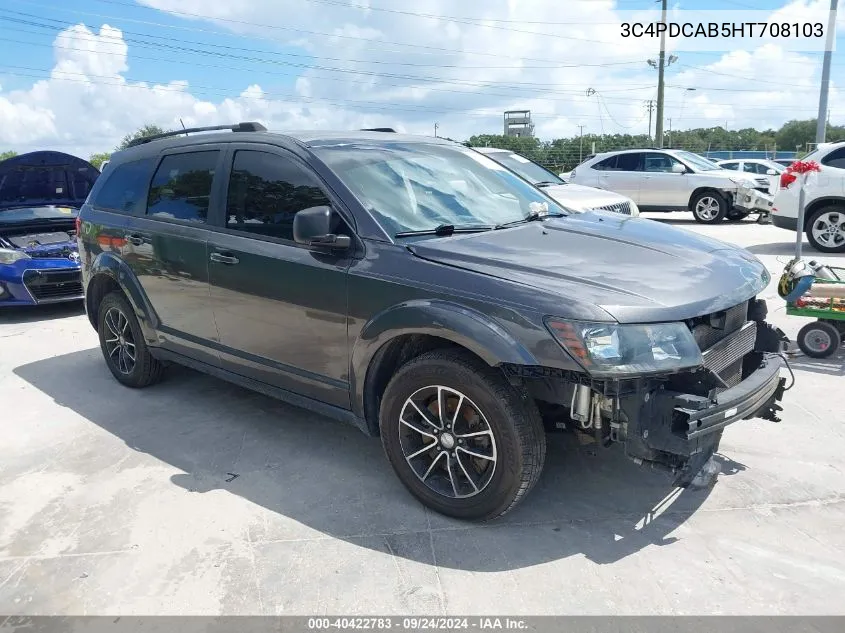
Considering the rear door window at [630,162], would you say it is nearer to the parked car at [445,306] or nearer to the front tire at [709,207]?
the front tire at [709,207]

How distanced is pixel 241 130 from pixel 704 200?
42.7 ft

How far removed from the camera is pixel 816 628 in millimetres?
2469

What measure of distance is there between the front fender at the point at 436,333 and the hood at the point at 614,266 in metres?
0.22

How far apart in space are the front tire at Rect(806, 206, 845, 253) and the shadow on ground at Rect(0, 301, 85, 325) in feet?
34.5

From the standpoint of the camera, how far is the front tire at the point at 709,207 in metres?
14.8

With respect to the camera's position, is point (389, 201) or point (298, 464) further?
point (298, 464)

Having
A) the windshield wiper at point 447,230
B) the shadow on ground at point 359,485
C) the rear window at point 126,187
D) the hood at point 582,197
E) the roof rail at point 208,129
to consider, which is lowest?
the shadow on ground at point 359,485

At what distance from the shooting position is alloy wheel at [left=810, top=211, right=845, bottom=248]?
396 inches

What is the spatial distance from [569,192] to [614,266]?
19.2 ft

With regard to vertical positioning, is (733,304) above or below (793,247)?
above

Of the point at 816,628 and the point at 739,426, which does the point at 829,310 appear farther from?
the point at 816,628

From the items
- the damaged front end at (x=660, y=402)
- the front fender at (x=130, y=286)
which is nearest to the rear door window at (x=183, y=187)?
the front fender at (x=130, y=286)

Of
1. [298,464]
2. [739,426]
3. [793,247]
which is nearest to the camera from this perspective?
[298,464]

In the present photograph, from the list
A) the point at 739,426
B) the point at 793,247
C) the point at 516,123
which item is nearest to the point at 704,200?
the point at 793,247
